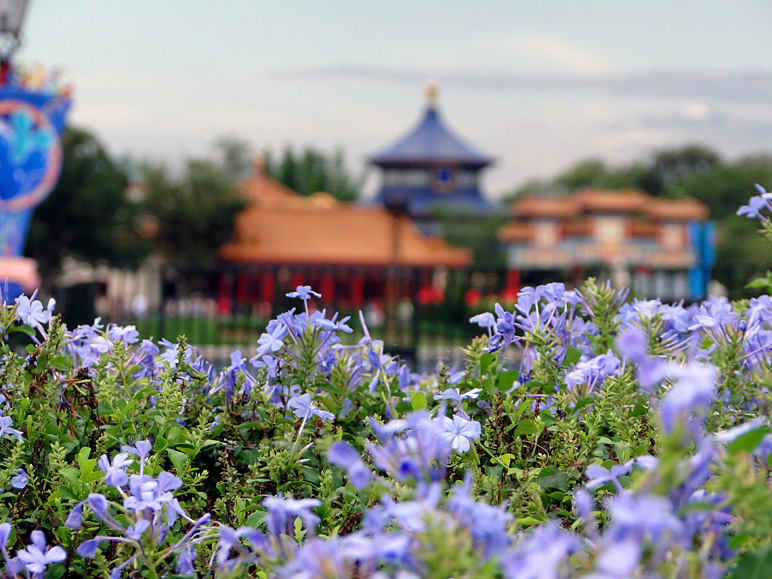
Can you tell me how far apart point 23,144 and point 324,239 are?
29659mm

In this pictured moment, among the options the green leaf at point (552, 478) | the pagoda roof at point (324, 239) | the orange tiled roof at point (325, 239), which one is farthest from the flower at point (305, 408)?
the pagoda roof at point (324, 239)

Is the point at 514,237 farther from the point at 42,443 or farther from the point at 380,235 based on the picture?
the point at 42,443

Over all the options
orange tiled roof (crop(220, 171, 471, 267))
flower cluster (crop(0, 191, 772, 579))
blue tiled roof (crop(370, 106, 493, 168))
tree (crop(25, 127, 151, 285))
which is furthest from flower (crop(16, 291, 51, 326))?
blue tiled roof (crop(370, 106, 493, 168))

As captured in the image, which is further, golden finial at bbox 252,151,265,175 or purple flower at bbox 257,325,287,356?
golden finial at bbox 252,151,265,175

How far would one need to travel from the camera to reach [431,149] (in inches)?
2098

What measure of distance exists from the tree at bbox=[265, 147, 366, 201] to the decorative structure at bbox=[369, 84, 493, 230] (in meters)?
4.06

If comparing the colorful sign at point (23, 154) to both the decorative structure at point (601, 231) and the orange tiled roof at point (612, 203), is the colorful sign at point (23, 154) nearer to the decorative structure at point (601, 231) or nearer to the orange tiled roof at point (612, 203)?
the decorative structure at point (601, 231)

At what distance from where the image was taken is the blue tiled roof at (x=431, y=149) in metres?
52.3

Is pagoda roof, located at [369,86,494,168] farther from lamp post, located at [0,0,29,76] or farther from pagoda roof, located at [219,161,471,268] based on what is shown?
lamp post, located at [0,0,29,76]

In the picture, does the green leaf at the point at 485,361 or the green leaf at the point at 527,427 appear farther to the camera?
the green leaf at the point at 485,361

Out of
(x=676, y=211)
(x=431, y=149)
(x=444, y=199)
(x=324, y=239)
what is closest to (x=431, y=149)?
(x=431, y=149)

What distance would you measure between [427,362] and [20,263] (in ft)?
11.7

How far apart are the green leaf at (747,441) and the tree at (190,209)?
35813 mm

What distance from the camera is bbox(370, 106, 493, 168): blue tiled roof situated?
2060 inches
